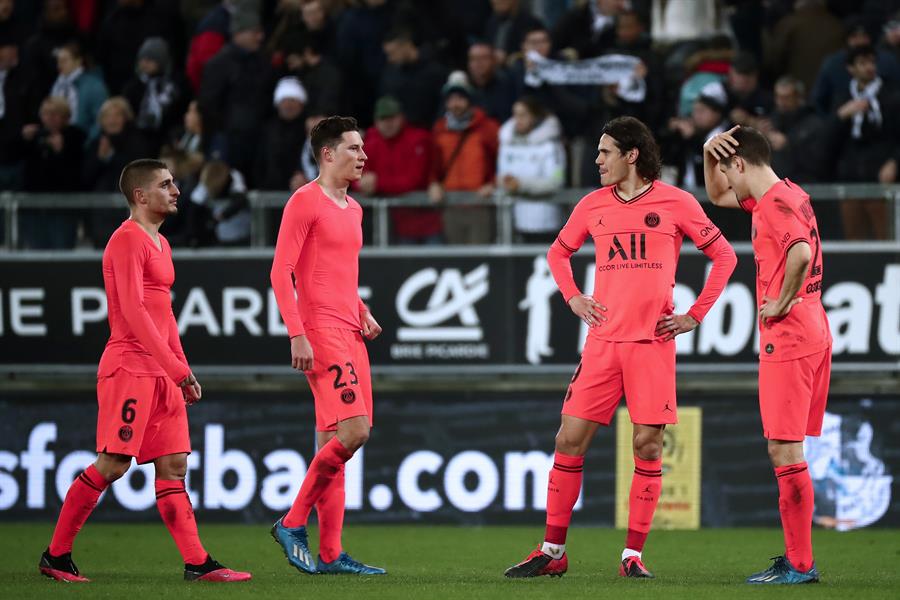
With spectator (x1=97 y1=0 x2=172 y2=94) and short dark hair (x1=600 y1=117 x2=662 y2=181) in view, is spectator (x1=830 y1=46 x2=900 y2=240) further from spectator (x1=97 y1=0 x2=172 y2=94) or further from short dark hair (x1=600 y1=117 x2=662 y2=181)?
spectator (x1=97 y1=0 x2=172 y2=94)

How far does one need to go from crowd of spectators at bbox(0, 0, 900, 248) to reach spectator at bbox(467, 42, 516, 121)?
19mm

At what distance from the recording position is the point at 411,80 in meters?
15.2

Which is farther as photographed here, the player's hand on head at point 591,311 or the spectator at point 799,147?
the spectator at point 799,147

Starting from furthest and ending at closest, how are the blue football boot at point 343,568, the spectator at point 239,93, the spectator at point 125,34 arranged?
the spectator at point 125,34 → the spectator at point 239,93 → the blue football boot at point 343,568

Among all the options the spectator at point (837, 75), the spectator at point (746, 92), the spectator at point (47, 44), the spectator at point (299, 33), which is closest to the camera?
the spectator at point (746, 92)

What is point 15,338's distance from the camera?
13570 mm

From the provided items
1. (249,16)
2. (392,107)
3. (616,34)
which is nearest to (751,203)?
(392,107)

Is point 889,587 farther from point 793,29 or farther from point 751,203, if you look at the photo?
point 793,29

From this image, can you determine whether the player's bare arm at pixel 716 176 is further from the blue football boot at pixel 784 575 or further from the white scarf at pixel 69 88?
the white scarf at pixel 69 88

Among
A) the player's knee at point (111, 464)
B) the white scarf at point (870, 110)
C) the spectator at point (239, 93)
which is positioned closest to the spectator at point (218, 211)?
the spectator at point (239, 93)

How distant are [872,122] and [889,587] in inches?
241

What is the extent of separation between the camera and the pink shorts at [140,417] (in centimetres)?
842

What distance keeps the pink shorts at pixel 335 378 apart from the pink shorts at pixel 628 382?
3.78ft

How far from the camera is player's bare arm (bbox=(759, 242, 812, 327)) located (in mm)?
8023
